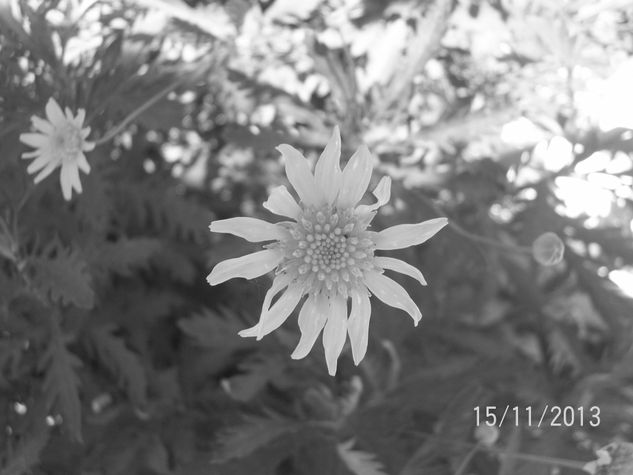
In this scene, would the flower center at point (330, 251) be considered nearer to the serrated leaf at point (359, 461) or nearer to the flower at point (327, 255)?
the flower at point (327, 255)

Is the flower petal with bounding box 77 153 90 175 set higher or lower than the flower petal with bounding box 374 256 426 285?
higher

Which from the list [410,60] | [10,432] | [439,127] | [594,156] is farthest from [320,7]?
[10,432]

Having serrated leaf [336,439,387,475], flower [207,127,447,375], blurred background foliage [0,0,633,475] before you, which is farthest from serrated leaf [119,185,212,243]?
serrated leaf [336,439,387,475]

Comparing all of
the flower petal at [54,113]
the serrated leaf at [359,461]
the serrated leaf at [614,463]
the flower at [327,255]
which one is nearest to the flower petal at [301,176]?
the flower at [327,255]

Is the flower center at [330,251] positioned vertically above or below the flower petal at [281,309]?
above

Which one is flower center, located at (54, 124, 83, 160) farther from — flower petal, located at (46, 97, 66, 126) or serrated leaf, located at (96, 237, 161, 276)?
serrated leaf, located at (96, 237, 161, 276)
